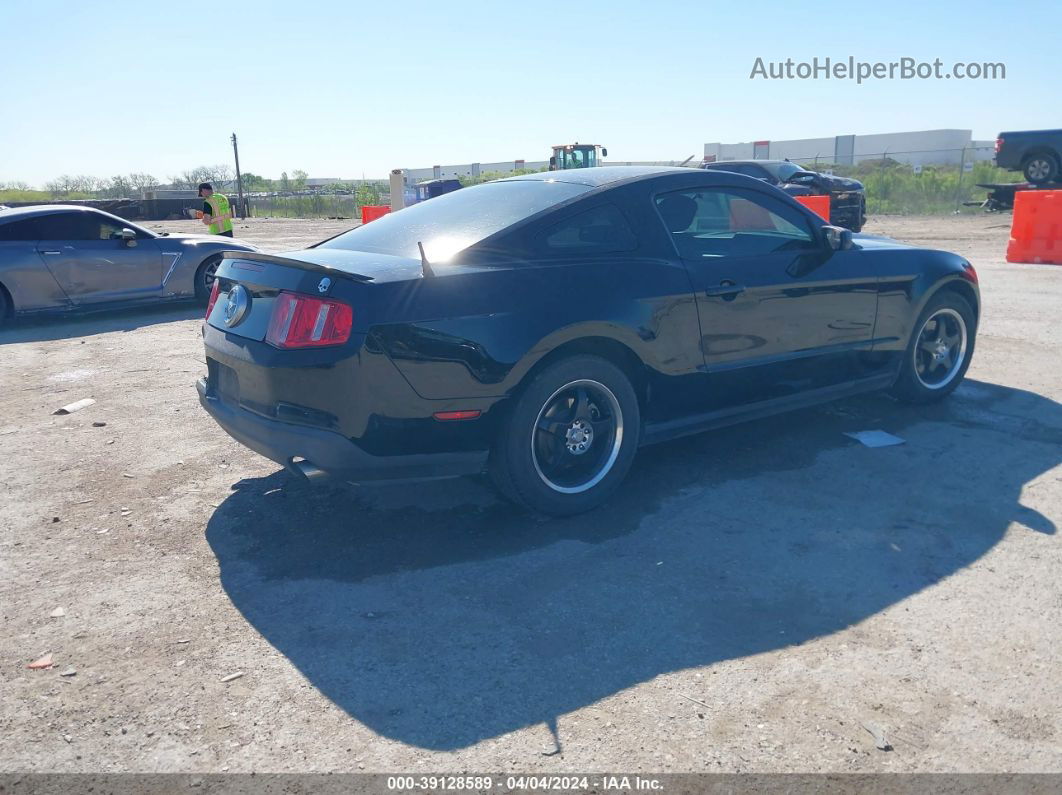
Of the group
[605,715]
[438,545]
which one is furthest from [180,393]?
[605,715]

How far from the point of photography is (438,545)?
Result: 13.7 feet

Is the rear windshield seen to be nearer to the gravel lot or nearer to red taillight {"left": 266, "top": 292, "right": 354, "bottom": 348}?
red taillight {"left": 266, "top": 292, "right": 354, "bottom": 348}

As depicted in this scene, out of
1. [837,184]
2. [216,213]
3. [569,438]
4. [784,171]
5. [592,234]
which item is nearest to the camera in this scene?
[569,438]

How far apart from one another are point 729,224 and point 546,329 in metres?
1.62

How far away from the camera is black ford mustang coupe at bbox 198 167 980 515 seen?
3871mm

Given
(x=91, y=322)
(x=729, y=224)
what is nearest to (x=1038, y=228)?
(x=729, y=224)

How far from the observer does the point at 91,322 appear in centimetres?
1123

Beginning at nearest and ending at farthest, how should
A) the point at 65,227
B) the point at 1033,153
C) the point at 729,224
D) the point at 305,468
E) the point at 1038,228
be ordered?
the point at 305,468
the point at 729,224
the point at 65,227
the point at 1038,228
the point at 1033,153

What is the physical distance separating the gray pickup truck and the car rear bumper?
24.1 metres

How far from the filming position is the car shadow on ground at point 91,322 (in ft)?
33.9

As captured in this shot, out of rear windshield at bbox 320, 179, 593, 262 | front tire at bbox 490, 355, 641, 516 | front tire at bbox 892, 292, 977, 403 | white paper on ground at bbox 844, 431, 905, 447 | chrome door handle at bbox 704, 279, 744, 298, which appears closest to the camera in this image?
front tire at bbox 490, 355, 641, 516

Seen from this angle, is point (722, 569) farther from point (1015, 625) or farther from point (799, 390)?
→ point (799, 390)

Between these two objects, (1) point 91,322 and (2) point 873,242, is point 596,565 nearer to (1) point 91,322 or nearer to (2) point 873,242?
(2) point 873,242

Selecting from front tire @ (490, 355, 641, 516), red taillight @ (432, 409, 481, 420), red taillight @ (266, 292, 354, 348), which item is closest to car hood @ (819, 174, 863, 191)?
front tire @ (490, 355, 641, 516)
